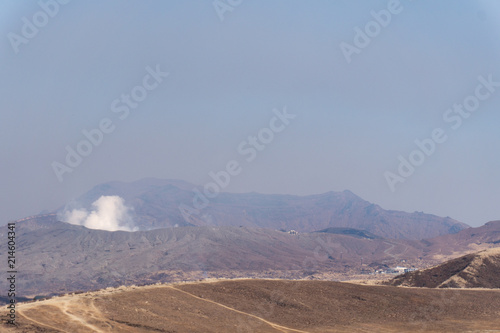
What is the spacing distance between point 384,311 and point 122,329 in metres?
31.1

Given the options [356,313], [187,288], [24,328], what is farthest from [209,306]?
[24,328]

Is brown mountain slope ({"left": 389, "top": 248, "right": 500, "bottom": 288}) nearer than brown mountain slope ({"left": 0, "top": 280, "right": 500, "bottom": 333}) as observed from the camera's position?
No

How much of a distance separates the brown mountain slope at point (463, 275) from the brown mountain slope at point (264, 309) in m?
16.6

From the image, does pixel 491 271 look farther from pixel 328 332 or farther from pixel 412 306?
pixel 328 332

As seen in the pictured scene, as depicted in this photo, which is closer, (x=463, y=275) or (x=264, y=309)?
(x=264, y=309)

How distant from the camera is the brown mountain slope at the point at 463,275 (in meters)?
87.6

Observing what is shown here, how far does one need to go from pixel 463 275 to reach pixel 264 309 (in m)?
46.9

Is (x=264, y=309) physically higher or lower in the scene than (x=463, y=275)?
higher

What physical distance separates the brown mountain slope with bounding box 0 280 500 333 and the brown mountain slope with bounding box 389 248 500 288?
1663 centimetres

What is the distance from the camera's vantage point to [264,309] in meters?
58.1

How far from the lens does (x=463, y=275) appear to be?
89.6 m

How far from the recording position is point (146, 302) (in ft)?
174

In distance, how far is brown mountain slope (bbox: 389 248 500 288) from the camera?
287 ft

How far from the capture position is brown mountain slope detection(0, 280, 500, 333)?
150ft
